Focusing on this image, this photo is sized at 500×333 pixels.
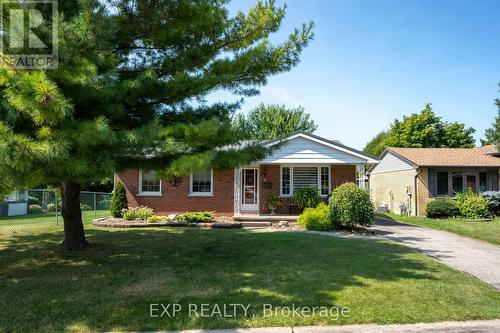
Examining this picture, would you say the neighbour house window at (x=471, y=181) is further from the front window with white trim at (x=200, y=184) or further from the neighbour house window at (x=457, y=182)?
the front window with white trim at (x=200, y=184)

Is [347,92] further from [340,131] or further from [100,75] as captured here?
[340,131]

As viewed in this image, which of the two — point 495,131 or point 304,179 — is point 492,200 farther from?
point 304,179

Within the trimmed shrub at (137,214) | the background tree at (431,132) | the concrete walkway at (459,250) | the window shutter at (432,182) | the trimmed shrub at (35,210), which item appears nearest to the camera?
the concrete walkway at (459,250)

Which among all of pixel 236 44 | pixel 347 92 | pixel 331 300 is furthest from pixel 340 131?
pixel 331 300

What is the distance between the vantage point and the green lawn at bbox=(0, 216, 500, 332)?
13.8ft

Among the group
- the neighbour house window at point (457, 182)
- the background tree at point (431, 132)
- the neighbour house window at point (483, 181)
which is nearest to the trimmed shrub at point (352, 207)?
the neighbour house window at point (457, 182)

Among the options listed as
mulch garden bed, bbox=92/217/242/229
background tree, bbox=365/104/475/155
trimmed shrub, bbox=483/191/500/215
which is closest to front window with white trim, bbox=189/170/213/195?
mulch garden bed, bbox=92/217/242/229

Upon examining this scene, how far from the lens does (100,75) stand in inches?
201

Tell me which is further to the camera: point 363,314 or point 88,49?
point 88,49

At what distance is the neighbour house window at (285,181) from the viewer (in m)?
16.5

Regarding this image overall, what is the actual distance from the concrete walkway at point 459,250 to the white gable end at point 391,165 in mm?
9673

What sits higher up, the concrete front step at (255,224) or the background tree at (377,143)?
the background tree at (377,143)

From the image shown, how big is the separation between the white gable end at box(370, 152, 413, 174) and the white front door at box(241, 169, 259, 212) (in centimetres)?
1087

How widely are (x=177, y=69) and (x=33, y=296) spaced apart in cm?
503
